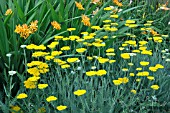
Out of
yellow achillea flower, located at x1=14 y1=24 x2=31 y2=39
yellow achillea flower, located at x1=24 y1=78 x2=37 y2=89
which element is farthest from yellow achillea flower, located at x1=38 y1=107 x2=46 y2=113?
yellow achillea flower, located at x1=14 y1=24 x2=31 y2=39

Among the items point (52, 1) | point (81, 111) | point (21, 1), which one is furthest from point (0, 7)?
point (81, 111)

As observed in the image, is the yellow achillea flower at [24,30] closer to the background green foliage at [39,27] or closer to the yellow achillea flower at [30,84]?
the background green foliage at [39,27]

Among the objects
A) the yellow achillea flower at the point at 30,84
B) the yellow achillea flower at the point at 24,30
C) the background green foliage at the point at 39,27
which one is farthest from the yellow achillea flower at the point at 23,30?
the yellow achillea flower at the point at 30,84

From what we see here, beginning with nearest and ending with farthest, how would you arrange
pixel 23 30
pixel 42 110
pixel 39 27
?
pixel 42 110 → pixel 23 30 → pixel 39 27

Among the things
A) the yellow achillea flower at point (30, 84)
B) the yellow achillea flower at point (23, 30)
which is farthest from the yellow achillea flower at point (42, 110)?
the yellow achillea flower at point (23, 30)

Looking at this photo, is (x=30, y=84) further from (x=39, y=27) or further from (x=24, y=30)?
(x=39, y=27)

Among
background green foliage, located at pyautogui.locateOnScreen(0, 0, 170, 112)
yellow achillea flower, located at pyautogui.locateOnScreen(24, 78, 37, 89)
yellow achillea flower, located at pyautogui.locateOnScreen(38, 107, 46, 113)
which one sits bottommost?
yellow achillea flower, located at pyautogui.locateOnScreen(38, 107, 46, 113)

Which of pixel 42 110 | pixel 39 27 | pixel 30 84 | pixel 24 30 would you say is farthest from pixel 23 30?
pixel 42 110

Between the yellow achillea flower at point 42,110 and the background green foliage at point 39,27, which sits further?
the background green foliage at point 39,27

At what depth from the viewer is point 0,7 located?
4.08m

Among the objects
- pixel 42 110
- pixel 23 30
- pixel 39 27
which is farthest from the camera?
pixel 39 27

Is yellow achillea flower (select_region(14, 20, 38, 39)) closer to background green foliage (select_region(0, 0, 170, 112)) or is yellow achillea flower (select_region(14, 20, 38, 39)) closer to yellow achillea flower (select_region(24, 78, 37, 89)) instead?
background green foliage (select_region(0, 0, 170, 112))

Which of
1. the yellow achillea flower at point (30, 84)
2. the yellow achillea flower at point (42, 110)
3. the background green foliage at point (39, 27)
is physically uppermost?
the background green foliage at point (39, 27)

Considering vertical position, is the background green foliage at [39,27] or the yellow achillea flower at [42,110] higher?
the background green foliage at [39,27]
